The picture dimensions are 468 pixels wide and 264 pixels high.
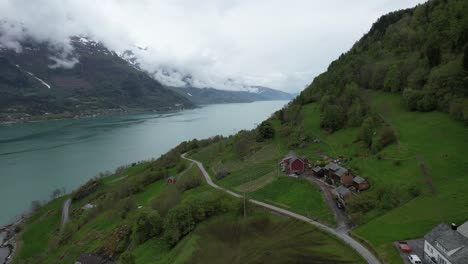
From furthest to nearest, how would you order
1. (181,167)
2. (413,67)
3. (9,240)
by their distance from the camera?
(181,167) → (413,67) → (9,240)

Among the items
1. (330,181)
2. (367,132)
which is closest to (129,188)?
(330,181)

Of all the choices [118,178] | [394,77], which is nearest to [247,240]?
[394,77]

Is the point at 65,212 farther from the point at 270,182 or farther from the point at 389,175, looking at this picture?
the point at 389,175

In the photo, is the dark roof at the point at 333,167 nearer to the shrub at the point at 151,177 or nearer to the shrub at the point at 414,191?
the shrub at the point at 414,191

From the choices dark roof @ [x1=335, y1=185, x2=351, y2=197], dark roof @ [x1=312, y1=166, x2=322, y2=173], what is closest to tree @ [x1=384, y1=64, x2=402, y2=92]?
dark roof @ [x1=312, y1=166, x2=322, y2=173]

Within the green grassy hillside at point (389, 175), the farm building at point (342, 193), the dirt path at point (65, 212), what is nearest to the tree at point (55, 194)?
the dirt path at point (65, 212)

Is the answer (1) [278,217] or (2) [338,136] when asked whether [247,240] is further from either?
(2) [338,136]

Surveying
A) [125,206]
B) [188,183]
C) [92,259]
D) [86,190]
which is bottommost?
[86,190]
